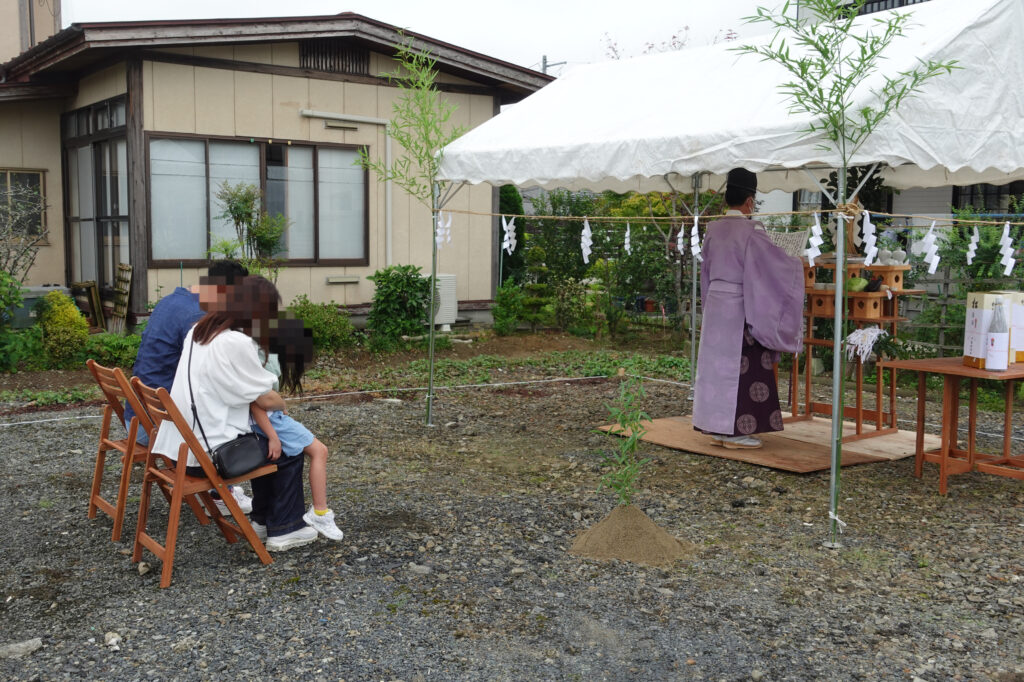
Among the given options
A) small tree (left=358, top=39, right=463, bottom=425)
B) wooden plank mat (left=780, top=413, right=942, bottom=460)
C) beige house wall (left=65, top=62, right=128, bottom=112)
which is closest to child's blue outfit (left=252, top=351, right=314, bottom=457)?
wooden plank mat (left=780, top=413, right=942, bottom=460)

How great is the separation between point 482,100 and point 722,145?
307 inches

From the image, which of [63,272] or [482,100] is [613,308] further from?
[63,272]

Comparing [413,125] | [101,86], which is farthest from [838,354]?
[101,86]

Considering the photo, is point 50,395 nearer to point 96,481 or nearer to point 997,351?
point 96,481

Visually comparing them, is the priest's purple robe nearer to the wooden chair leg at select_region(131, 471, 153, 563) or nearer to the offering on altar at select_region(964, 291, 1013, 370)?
the offering on altar at select_region(964, 291, 1013, 370)

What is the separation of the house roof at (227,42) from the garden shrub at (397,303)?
8.01ft

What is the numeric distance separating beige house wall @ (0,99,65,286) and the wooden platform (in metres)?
7.92

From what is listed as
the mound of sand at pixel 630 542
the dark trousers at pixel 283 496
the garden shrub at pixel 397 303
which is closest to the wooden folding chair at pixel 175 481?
the dark trousers at pixel 283 496

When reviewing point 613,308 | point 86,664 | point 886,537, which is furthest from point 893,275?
point 613,308

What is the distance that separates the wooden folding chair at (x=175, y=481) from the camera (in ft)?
12.1

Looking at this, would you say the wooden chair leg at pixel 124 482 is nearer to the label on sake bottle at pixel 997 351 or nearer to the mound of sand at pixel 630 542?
the mound of sand at pixel 630 542

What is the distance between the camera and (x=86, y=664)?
10.3 ft

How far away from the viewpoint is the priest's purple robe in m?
5.85

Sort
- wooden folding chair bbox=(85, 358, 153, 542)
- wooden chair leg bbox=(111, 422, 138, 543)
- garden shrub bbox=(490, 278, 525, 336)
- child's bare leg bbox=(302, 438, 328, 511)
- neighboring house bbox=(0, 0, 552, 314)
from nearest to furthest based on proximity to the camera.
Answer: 1. wooden folding chair bbox=(85, 358, 153, 542)
2. wooden chair leg bbox=(111, 422, 138, 543)
3. child's bare leg bbox=(302, 438, 328, 511)
4. neighboring house bbox=(0, 0, 552, 314)
5. garden shrub bbox=(490, 278, 525, 336)
